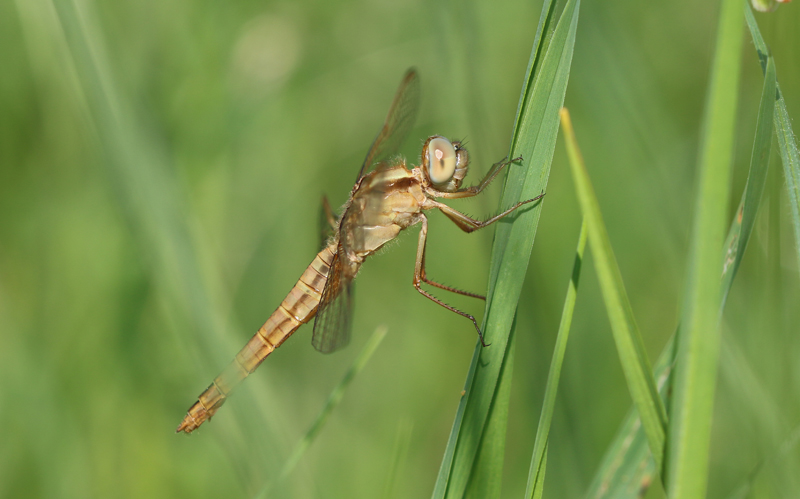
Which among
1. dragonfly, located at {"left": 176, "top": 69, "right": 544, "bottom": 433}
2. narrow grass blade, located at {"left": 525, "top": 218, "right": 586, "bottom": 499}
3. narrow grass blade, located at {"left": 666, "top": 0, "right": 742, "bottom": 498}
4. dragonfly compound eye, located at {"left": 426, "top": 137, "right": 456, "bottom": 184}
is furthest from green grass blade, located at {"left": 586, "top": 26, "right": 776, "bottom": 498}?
dragonfly compound eye, located at {"left": 426, "top": 137, "right": 456, "bottom": 184}

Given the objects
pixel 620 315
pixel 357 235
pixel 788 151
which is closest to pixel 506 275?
pixel 620 315

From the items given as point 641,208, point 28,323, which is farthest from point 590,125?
point 28,323

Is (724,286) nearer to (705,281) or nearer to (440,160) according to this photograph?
(705,281)

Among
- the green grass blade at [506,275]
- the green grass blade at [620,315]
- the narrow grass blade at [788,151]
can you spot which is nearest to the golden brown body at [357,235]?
the green grass blade at [506,275]

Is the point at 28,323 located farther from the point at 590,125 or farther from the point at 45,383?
the point at 590,125

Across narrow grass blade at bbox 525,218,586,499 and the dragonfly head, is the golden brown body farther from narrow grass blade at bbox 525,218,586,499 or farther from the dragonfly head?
narrow grass blade at bbox 525,218,586,499

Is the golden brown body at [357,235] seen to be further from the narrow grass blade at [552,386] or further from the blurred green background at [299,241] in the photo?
the narrow grass blade at [552,386]
